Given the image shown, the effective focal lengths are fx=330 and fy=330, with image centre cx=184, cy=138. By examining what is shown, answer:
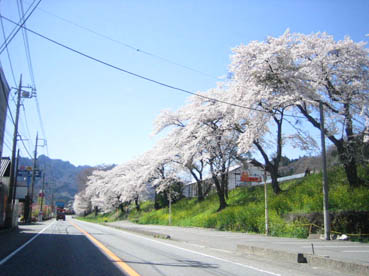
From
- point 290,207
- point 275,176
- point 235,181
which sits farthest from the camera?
point 235,181

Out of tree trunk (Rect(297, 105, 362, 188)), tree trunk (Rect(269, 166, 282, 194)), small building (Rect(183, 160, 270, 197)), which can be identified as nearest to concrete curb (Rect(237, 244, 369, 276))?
tree trunk (Rect(297, 105, 362, 188))

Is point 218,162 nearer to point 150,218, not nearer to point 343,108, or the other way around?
point 343,108

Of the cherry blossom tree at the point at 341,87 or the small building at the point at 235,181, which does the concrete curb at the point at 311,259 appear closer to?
the cherry blossom tree at the point at 341,87

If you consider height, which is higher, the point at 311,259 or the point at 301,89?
the point at 301,89

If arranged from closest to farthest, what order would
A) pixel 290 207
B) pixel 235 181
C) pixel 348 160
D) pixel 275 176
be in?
pixel 348 160, pixel 290 207, pixel 275 176, pixel 235 181

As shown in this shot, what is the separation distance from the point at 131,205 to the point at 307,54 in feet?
190

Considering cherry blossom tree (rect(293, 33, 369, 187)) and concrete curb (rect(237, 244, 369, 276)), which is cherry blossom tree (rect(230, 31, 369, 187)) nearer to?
cherry blossom tree (rect(293, 33, 369, 187))

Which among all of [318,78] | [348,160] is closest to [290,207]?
[348,160]

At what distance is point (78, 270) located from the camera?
7137 mm

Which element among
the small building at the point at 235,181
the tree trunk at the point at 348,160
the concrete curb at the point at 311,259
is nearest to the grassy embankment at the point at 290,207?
the tree trunk at the point at 348,160

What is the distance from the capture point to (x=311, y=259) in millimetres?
8508

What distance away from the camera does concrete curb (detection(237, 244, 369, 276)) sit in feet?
23.3

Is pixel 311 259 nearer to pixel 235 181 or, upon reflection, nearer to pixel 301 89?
pixel 301 89

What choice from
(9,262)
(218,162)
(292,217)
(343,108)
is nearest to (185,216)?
(218,162)
